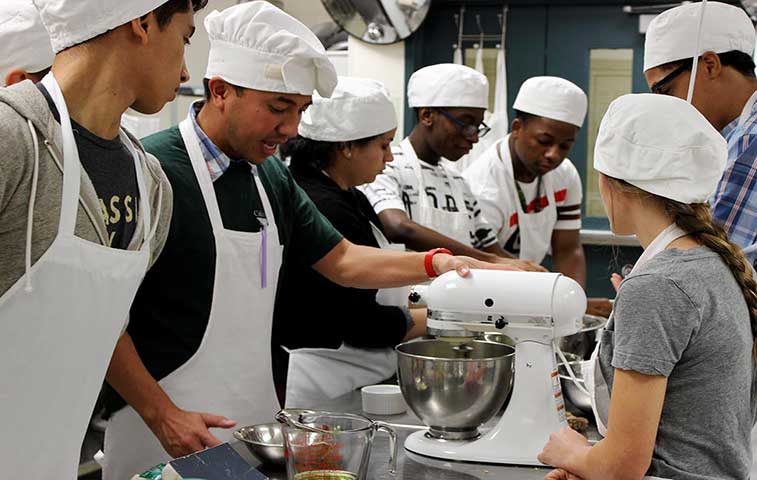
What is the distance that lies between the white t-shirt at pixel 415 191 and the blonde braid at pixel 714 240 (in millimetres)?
1662

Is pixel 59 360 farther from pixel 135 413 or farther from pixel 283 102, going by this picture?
pixel 283 102

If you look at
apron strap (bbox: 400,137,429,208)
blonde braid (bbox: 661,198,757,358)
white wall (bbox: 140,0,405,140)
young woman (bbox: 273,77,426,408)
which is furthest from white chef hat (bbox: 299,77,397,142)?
white wall (bbox: 140,0,405,140)

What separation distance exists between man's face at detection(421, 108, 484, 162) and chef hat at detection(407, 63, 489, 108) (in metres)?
0.03

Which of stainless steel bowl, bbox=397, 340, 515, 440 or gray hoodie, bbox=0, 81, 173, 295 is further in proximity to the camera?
stainless steel bowl, bbox=397, 340, 515, 440

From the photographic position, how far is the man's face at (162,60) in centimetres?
131

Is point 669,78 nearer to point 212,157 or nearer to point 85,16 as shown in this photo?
point 212,157

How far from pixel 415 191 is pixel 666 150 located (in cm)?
A: 183

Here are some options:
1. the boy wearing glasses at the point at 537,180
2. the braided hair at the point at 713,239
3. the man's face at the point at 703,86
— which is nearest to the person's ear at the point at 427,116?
the boy wearing glasses at the point at 537,180

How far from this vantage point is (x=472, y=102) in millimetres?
3234

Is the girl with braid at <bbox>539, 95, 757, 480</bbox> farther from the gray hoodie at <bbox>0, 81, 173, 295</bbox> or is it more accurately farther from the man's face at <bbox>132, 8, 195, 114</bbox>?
the gray hoodie at <bbox>0, 81, 173, 295</bbox>

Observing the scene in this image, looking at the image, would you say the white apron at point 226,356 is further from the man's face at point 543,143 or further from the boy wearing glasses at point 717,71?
the man's face at point 543,143

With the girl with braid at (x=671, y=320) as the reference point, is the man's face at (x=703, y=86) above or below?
above

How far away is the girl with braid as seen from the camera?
4.34 ft

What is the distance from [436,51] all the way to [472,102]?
208 cm
